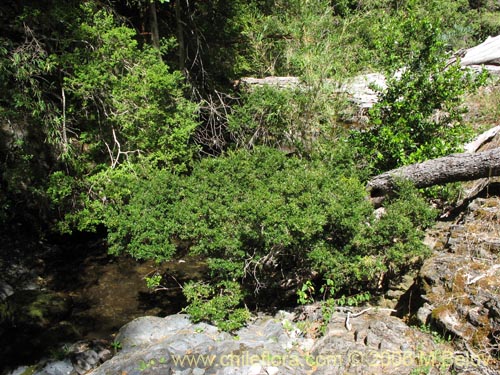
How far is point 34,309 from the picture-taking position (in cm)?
619

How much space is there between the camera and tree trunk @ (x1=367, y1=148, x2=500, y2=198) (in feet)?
18.7

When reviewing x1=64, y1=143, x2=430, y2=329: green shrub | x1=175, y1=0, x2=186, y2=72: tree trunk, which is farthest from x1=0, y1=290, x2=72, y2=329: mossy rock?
x1=175, y1=0, x2=186, y2=72: tree trunk

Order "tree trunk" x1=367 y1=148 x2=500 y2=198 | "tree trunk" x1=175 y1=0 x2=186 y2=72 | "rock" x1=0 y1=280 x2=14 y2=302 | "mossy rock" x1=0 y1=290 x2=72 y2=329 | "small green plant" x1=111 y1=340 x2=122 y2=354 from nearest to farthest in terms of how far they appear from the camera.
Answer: "small green plant" x1=111 y1=340 x2=122 y2=354
"tree trunk" x1=367 y1=148 x2=500 y2=198
"mossy rock" x1=0 y1=290 x2=72 y2=329
"rock" x1=0 y1=280 x2=14 y2=302
"tree trunk" x1=175 y1=0 x2=186 y2=72

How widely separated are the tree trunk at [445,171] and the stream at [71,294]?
11.0ft

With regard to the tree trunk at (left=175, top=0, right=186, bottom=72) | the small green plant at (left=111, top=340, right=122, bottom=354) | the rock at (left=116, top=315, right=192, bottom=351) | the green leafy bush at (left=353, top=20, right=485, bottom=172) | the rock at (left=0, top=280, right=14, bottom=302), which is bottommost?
the small green plant at (left=111, top=340, right=122, bottom=354)

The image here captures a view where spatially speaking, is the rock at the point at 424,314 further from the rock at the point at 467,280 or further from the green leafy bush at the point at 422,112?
the green leafy bush at the point at 422,112

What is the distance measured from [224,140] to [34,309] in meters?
4.74

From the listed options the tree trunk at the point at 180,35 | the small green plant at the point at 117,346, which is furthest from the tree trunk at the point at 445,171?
the tree trunk at the point at 180,35

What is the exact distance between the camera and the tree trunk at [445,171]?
571 cm

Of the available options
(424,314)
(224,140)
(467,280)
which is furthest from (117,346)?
(224,140)

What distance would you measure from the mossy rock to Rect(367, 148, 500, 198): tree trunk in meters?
4.99

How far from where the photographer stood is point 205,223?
17.2ft

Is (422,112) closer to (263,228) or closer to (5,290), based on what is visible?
(263,228)

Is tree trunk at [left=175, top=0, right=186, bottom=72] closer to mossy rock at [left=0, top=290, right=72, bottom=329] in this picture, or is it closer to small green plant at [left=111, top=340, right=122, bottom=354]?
mossy rock at [left=0, top=290, right=72, bottom=329]
